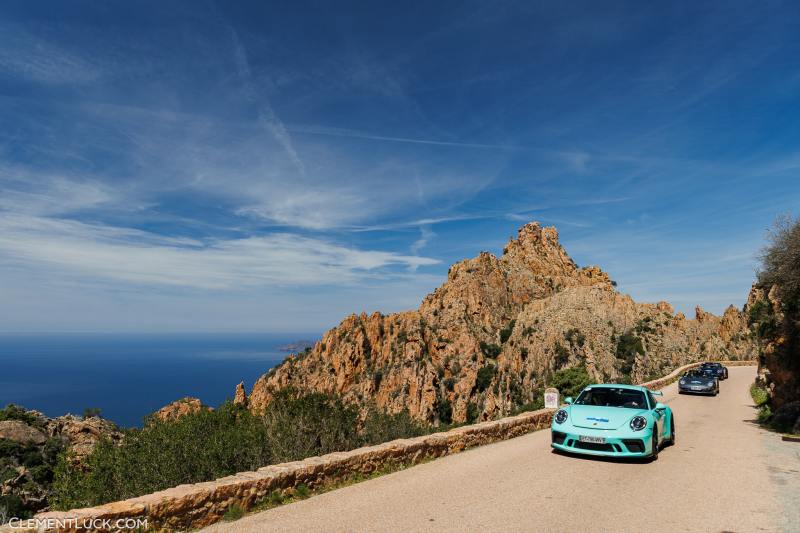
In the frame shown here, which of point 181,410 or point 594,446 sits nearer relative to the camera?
point 594,446

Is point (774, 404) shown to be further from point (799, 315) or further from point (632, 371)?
point (632, 371)

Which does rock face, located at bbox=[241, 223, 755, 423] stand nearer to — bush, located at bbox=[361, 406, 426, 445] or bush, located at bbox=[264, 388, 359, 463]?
bush, located at bbox=[361, 406, 426, 445]

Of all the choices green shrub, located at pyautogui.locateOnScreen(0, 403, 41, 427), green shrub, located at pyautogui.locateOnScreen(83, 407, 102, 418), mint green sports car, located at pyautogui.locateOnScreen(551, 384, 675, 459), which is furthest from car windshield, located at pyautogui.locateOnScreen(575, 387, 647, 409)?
green shrub, located at pyautogui.locateOnScreen(0, 403, 41, 427)

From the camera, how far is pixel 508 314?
331ft

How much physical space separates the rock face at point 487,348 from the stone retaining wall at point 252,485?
199 feet

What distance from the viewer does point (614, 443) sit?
8758 millimetres

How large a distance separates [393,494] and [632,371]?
72618 mm

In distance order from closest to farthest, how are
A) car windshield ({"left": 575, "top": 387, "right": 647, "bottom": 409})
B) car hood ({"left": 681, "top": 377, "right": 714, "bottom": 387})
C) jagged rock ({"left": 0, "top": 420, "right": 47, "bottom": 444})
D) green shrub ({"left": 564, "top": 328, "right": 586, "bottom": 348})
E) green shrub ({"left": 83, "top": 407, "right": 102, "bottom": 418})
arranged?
car windshield ({"left": 575, "top": 387, "right": 647, "bottom": 409}) → car hood ({"left": 681, "top": 377, "right": 714, "bottom": 387}) → jagged rock ({"left": 0, "top": 420, "right": 47, "bottom": 444}) → green shrub ({"left": 83, "top": 407, "right": 102, "bottom": 418}) → green shrub ({"left": 564, "top": 328, "right": 586, "bottom": 348})

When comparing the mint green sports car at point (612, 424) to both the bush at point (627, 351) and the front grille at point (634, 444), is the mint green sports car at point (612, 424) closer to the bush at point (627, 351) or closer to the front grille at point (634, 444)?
the front grille at point (634, 444)

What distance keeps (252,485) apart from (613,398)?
7.96 m

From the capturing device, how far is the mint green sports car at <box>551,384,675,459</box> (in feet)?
28.8

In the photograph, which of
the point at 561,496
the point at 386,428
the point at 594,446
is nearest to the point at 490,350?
the point at 386,428

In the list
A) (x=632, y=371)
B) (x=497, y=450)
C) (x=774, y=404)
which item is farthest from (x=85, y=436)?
(x=632, y=371)

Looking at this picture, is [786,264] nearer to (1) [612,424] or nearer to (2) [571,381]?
(1) [612,424]
